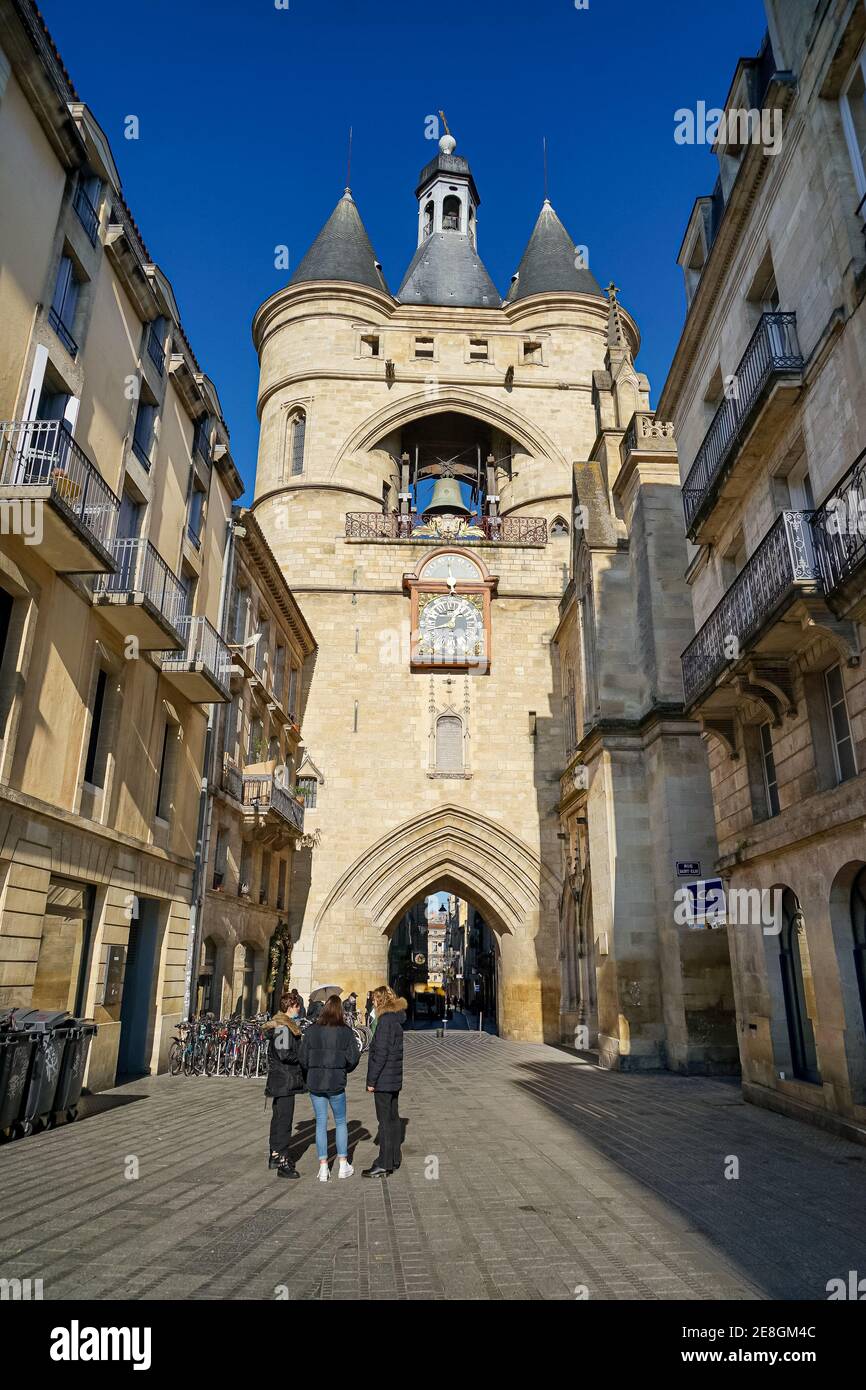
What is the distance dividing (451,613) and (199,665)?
12681 millimetres

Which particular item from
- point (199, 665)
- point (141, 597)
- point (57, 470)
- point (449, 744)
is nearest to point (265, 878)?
point (449, 744)

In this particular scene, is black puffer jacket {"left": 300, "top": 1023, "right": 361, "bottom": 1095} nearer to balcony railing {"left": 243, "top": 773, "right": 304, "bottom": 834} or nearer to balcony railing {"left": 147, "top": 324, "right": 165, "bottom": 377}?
balcony railing {"left": 147, "top": 324, "right": 165, "bottom": 377}

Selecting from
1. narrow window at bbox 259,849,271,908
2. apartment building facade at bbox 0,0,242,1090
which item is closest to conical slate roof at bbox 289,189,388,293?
apartment building facade at bbox 0,0,242,1090

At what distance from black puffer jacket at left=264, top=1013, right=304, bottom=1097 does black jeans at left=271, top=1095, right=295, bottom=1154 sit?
0.26ft

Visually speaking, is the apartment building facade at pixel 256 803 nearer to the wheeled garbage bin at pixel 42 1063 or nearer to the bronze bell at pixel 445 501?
the bronze bell at pixel 445 501

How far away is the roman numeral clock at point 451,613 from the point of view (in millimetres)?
25109

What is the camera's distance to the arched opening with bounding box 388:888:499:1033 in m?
31.8

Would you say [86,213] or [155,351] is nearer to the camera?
[86,213]

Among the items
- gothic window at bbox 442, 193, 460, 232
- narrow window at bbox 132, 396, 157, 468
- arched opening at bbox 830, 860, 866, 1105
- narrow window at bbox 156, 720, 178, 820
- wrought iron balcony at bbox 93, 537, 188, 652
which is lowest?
arched opening at bbox 830, 860, 866, 1105

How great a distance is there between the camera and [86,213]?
38.0 feet

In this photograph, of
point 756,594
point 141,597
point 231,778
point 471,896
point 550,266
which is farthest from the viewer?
point 550,266

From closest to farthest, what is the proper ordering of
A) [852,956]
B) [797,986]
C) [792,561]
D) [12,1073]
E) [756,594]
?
[12,1073]
[792,561]
[852,956]
[756,594]
[797,986]

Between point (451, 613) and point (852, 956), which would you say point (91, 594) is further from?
point (451, 613)
